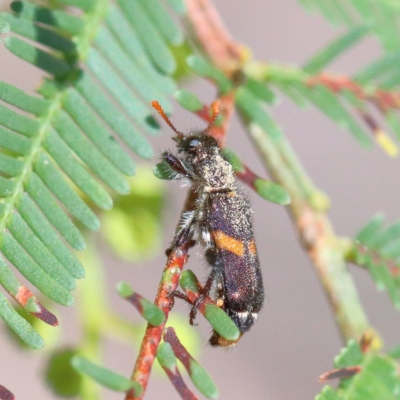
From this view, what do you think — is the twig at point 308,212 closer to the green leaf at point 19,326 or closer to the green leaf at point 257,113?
the green leaf at point 257,113

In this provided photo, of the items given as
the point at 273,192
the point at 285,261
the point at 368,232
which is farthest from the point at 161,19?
the point at 285,261

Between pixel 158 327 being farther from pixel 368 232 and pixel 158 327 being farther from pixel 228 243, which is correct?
pixel 368 232

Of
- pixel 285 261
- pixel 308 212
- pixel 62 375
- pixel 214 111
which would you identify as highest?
pixel 214 111

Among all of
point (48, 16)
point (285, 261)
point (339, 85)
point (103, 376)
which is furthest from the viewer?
point (285, 261)

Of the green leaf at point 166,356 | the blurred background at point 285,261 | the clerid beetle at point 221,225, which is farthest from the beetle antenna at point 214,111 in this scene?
the blurred background at point 285,261

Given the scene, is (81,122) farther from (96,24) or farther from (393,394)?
(393,394)

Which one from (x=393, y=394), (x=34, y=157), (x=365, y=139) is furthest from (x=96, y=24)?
(x=393, y=394)
